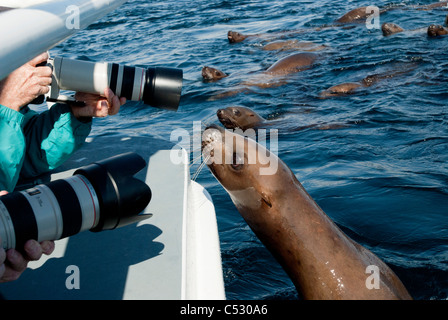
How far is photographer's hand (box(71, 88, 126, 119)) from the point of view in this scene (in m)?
3.09

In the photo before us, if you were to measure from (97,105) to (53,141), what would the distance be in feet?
1.14

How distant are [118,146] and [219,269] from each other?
145 centimetres

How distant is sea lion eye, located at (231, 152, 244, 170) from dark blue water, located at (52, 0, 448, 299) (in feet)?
2.81

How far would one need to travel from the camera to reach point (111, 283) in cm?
231

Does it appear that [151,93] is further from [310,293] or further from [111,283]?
[310,293]

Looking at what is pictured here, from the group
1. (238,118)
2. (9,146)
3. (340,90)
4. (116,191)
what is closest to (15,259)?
(116,191)

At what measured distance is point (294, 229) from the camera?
321 centimetres

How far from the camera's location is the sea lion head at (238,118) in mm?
6977

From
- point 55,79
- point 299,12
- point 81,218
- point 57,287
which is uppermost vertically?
point 55,79

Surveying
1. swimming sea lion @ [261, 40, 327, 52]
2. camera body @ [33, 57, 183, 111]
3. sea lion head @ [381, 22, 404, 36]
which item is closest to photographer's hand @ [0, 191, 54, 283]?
camera body @ [33, 57, 183, 111]

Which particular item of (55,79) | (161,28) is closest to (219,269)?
(55,79)

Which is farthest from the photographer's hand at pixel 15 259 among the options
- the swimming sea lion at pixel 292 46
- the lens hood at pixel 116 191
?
the swimming sea lion at pixel 292 46

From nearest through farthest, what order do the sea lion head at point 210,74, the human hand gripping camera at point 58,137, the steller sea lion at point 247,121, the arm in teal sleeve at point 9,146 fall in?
1. the human hand gripping camera at point 58,137
2. the arm in teal sleeve at point 9,146
3. the steller sea lion at point 247,121
4. the sea lion head at point 210,74

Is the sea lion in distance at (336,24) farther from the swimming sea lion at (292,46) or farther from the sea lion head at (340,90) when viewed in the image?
the sea lion head at (340,90)
